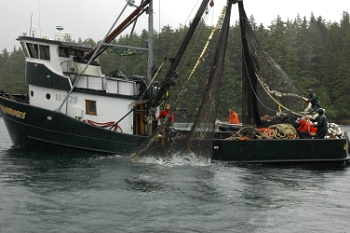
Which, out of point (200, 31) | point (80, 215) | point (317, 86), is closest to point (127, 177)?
point (80, 215)

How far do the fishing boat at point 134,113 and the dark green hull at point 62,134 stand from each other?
4cm

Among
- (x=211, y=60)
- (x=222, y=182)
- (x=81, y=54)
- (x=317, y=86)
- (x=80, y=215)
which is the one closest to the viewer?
(x=80, y=215)

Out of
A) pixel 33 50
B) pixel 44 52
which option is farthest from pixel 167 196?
pixel 33 50

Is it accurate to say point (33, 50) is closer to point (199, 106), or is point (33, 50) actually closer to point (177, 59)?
point (177, 59)

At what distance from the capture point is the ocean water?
1086 centimetres

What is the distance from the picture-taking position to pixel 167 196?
513 inches

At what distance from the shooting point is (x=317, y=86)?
5797cm

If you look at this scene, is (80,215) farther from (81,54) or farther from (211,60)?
(81,54)

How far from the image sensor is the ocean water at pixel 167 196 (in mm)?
10859

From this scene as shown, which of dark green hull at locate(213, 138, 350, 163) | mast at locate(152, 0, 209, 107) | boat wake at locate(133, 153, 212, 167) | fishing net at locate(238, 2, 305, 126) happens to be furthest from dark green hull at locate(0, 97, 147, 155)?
fishing net at locate(238, 2, 305, 126)

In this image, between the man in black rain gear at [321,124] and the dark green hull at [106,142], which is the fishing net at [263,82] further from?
the dark green hull at [106,142]

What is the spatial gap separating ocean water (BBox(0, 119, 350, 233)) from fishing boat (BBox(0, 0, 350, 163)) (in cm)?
60

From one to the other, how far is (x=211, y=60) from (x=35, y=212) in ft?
Answer: 27.7

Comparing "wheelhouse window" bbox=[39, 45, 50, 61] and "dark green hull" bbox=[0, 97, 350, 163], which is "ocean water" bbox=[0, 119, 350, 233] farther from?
"wheelhouse window" bbox=[39, 45, 50, 61]
